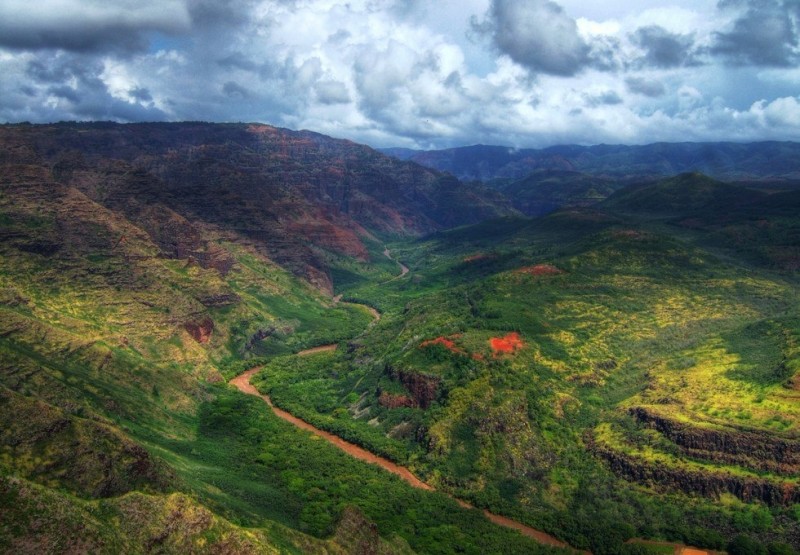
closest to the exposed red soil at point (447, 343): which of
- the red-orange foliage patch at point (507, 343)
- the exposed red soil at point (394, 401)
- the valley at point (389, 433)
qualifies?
the valley at point (389, 433)

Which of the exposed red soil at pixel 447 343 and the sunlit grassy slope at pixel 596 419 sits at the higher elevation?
the exposed red soil at pixel 447 343

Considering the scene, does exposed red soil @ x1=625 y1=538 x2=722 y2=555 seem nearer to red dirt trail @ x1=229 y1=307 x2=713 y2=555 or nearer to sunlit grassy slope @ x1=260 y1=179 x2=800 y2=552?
red dirt trail @ x1=229 y1=307 x2=713 y2=555

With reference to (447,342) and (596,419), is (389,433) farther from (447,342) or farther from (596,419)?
(596,419)

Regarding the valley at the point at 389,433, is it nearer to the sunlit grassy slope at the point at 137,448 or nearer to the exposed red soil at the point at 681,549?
the sunlit grassy slope at the point at 137,448

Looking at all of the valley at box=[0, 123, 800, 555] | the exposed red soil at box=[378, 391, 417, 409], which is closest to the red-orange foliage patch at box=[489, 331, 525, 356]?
the valley at box=[0, 123, 800, 555]

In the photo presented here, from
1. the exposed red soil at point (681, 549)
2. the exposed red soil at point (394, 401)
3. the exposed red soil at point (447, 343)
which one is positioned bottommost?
the exposed red soil at point (681, 549)

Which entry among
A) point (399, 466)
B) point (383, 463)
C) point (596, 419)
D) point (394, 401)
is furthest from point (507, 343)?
point (383, 463)
